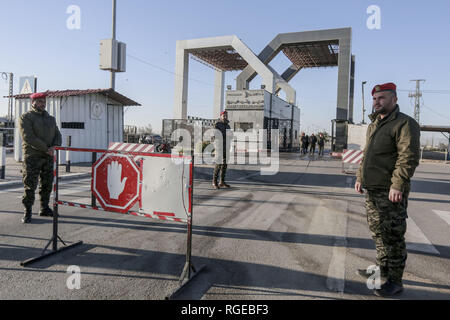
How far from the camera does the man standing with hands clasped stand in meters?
3.20

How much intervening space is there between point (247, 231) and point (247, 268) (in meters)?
1.53

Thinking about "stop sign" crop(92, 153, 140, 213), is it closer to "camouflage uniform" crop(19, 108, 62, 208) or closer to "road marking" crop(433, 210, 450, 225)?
"camouflage uniform" crop(19, 108, 62, 208)

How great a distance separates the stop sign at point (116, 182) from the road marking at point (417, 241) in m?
4.08

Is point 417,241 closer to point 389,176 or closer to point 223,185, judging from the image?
point 389,176

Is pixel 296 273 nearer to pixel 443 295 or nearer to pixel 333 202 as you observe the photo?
pixel 443 295

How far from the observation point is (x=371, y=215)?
3.60 metres

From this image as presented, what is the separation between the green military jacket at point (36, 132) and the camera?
543 centimetres

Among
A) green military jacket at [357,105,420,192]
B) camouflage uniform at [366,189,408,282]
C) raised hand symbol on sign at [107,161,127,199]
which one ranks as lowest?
camouflage uniform at [366,189,408,282]

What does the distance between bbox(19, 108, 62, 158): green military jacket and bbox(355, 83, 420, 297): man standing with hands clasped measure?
203 inches

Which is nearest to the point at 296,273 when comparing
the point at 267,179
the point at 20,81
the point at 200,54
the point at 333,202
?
the point at 333,202

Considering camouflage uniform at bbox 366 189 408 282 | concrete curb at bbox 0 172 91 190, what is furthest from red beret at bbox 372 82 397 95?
concrete curb at bbox 0 172 91 190
